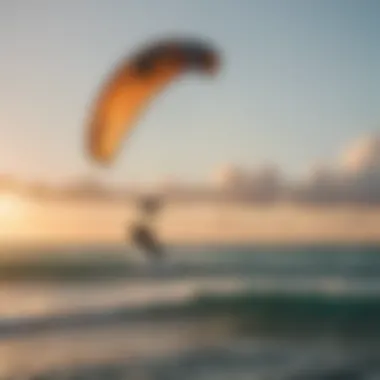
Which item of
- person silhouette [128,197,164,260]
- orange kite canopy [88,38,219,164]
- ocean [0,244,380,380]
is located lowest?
ocean [0,244,380,380]

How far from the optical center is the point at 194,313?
173 cm

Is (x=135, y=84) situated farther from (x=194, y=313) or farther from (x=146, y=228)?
(x=194, y=313)

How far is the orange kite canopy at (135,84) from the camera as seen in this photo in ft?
5.51

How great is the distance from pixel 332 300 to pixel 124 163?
0.60 metres

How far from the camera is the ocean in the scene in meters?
1.67

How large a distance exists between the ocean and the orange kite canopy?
255mm

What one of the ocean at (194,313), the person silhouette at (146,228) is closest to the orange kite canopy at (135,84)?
the person silhouette at (146,228)

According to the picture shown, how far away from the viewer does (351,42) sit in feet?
5.93

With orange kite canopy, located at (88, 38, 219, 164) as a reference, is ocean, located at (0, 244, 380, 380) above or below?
below

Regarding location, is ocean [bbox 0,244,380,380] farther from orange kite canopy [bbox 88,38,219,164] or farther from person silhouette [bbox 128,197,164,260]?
orange kite canopy [bbox 88,38,219,164]

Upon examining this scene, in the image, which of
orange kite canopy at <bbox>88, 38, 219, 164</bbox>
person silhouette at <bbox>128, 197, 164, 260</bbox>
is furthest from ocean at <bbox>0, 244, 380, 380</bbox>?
orange kite canopy at <bbox>88, 38, 219, 164</bbox>

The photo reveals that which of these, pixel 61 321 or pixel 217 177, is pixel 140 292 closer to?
pixel 61 321

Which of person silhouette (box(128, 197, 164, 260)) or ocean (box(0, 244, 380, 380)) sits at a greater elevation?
person silhouette (box(128, 197, 164, 260))

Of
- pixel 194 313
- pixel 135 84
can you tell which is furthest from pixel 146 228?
pixel 135 84
